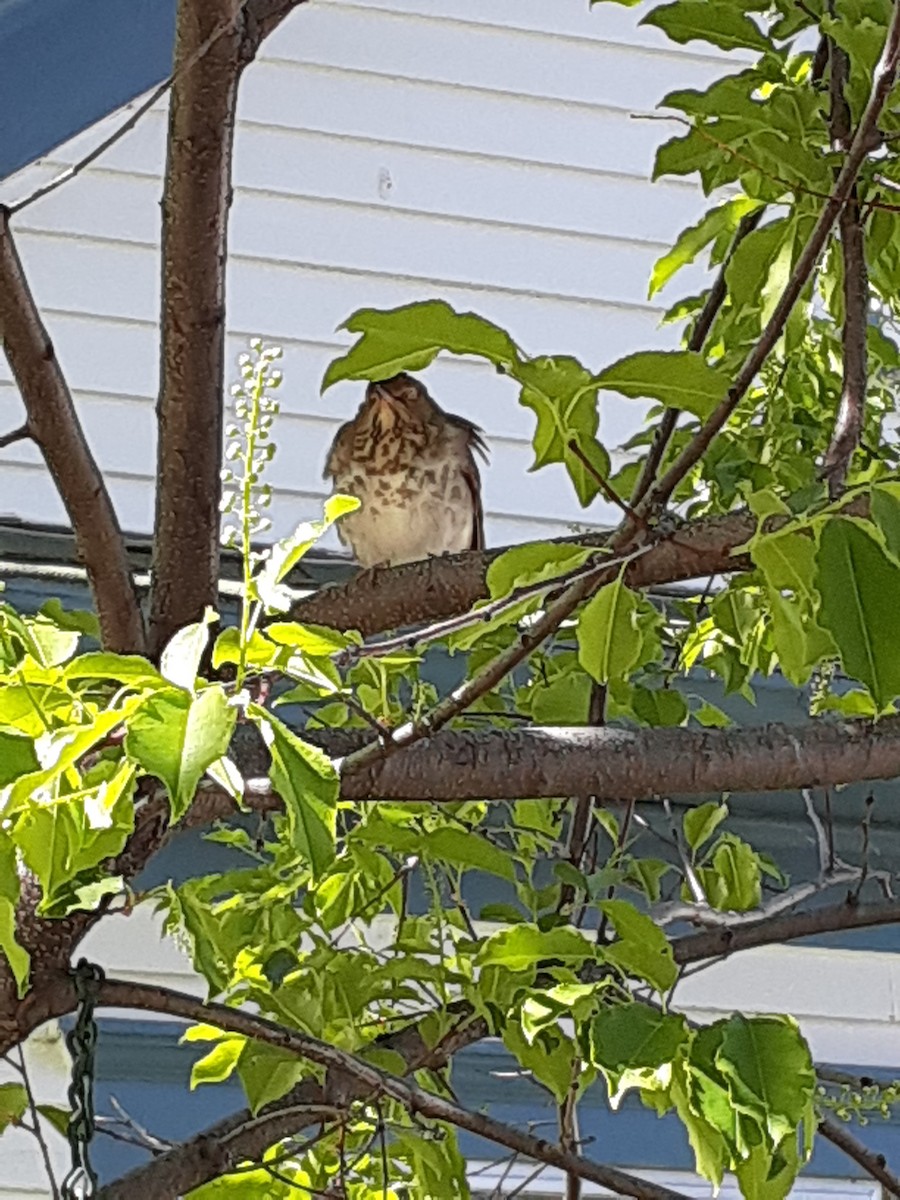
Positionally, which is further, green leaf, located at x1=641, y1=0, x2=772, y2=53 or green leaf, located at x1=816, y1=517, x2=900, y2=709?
green leaf, located at x1=641, y1=0, x2=772, y2=53

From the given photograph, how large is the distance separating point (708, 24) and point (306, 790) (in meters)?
0.55

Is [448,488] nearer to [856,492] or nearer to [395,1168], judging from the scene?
[395,1168]

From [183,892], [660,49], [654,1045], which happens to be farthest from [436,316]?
[660,49]

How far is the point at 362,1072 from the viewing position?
1.03 meters

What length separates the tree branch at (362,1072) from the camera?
3.45 feet

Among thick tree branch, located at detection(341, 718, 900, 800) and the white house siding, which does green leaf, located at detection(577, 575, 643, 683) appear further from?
the white house siding

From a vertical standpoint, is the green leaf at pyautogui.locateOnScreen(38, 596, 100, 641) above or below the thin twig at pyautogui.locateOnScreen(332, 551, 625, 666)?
below

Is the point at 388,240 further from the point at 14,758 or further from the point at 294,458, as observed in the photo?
the point at 14,758

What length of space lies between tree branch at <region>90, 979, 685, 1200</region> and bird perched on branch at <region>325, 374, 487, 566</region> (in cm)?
95

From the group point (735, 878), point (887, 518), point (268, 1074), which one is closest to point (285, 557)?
point (887, 518)

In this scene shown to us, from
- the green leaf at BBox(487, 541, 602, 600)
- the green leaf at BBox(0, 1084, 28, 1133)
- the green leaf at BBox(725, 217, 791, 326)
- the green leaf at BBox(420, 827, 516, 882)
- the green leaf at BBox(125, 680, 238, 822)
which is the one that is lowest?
the green leaf at BBox(0, 1084, 28, 1133)

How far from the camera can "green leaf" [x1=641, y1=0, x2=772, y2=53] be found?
0.99 meters

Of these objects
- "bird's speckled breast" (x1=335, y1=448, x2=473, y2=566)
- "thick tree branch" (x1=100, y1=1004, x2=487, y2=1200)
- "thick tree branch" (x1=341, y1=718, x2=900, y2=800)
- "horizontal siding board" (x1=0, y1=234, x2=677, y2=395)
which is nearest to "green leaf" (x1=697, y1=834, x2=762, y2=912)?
"thick tree branch" (x1=100, y1=1004, x2=487, y2=1200)

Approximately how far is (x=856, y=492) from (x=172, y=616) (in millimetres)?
532
